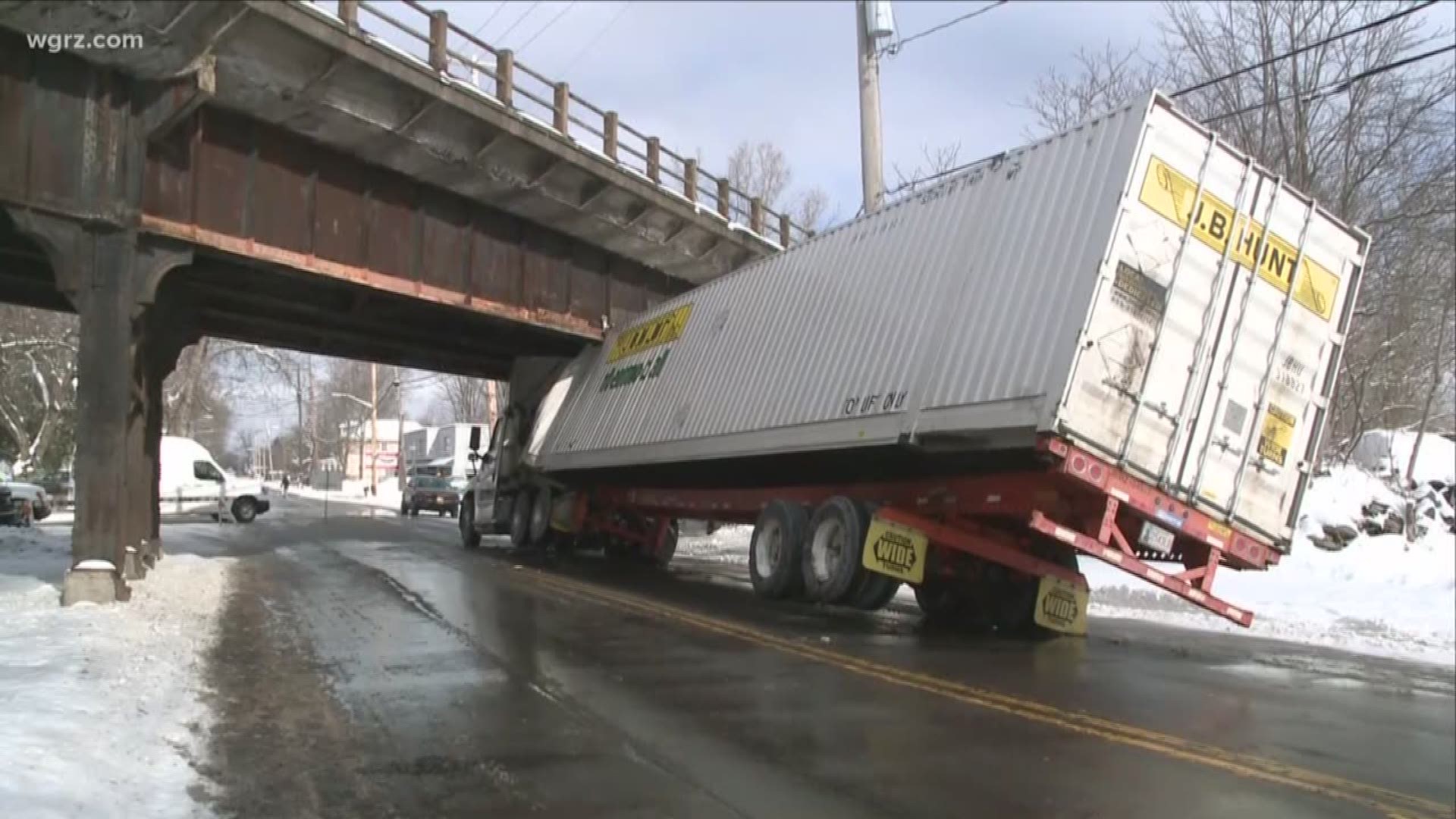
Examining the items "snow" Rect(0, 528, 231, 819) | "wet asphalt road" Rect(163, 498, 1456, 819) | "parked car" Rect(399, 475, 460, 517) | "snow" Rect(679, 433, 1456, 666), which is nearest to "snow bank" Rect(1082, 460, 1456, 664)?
"snow" Rect(679, 433, 1456, 666)

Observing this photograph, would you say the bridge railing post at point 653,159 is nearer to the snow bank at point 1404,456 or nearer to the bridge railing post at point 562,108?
the bridge railing post at point 562,108

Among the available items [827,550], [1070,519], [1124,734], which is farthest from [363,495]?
[1124,734]

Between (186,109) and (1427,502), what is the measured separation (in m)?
24.4

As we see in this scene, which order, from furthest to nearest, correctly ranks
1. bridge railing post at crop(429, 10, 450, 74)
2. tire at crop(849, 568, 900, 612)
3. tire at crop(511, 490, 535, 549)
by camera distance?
tire at crop(511, 490, 535, 549), bridge railing post at crop(429, 10, 450, 74), tire at crop(849, 568, 900, 612)

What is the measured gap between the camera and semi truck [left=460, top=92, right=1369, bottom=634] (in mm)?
9227

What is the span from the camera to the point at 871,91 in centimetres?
1812

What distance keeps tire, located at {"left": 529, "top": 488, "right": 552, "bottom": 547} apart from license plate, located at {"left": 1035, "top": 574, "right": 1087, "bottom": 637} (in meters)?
12.0

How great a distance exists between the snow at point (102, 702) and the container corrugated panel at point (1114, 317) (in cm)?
665

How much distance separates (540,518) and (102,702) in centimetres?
1507

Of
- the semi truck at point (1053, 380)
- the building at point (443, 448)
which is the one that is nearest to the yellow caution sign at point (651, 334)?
the semi truck at point (1053, 380)

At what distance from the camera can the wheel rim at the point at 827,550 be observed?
12031 millimetres

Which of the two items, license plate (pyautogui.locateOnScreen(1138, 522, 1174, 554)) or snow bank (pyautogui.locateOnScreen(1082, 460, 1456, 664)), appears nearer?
license plate (pyautogui.locateOnScreen(1138, 522, 1174, 554))

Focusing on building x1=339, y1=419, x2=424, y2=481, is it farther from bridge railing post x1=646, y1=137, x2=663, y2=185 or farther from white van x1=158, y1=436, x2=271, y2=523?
bridge railing post x1=646, y1=137, x2=663, y2=185

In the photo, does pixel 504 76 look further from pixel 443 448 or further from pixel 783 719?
pixel 443 448
